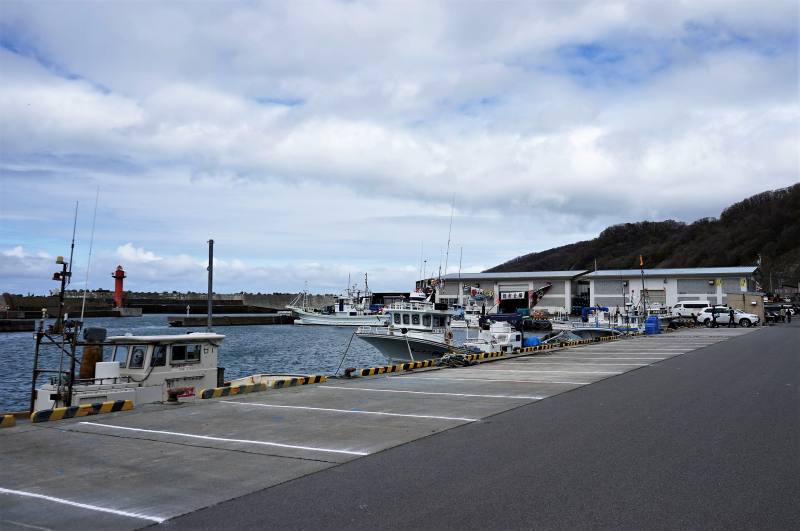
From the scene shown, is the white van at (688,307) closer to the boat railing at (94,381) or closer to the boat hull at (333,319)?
the boat hull at (333,319)

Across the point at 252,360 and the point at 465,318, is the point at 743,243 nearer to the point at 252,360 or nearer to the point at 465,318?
the point at 465,318

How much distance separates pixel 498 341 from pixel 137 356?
65.8 ft

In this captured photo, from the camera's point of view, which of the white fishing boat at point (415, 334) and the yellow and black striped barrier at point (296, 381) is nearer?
the yellow and black striped barrier at point (296, 381)

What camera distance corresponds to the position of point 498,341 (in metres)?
32.9

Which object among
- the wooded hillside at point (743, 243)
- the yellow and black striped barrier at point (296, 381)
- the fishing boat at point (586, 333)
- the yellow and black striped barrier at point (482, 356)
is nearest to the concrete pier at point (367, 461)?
the yellow and black striped barrier at point (296, 381)

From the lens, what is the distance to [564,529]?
18.4 feet

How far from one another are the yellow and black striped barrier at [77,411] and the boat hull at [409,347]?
18.4m

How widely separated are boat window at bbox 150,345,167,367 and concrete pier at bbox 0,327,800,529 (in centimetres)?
345

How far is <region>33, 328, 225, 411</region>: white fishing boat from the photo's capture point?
14258mm

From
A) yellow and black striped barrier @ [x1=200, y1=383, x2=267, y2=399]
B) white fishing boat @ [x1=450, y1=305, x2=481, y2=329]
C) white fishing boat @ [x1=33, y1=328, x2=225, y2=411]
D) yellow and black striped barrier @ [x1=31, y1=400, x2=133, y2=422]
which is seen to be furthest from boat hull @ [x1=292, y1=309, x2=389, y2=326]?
yellow and black striped barrier @ [x1=31, y1=400, x2=133, y2=422]

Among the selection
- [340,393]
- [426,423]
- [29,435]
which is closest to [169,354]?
[340,393]

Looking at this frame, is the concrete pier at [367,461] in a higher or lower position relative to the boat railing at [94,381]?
lower

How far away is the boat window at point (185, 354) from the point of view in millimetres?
17000

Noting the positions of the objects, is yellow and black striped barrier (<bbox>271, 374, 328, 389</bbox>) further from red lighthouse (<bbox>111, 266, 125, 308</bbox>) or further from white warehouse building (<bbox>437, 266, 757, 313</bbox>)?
red lighthouse (<bbox>111, 266, 125, 308</bbox>)
